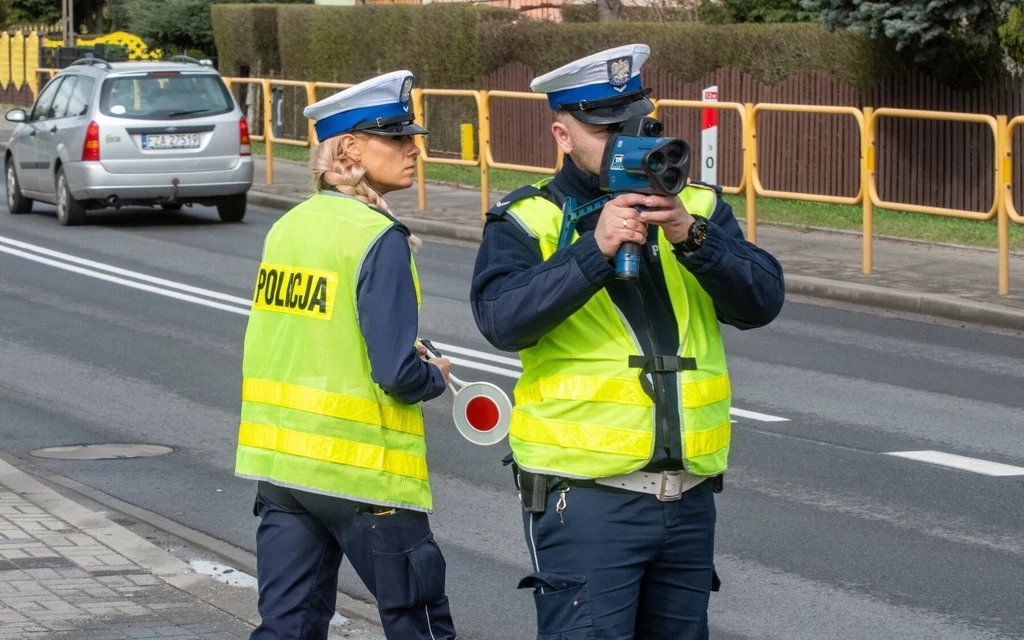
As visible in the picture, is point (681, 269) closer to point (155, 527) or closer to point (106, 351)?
point (155, 527)

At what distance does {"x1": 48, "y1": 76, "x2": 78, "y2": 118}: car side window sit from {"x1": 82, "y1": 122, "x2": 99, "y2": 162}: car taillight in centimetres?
109

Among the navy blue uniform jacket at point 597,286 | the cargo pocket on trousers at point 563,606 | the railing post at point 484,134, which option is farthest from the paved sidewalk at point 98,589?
the railing post at point 484,134

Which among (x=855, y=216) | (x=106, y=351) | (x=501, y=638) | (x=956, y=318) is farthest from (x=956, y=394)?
(x=855, y=216)

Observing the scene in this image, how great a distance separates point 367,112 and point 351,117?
0.04 metres

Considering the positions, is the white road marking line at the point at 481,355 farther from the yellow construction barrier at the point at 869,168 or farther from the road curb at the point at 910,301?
the road curb at the point at 910,301

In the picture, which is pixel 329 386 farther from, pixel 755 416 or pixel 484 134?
pixel 484 134

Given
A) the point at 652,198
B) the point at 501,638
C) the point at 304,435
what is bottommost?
the point at 501,638

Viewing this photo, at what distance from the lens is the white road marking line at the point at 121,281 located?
12.7 metres

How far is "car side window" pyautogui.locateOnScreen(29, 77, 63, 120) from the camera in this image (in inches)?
728

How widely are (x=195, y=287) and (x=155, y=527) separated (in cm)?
704

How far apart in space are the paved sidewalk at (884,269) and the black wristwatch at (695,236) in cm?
806

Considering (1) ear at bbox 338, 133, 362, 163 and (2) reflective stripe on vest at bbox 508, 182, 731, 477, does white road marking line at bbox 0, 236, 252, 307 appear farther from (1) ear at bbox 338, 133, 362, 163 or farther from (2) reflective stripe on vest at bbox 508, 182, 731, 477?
(2) reflective stripe on vest at bbox 508, 182, 731, 477

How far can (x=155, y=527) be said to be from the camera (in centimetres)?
680

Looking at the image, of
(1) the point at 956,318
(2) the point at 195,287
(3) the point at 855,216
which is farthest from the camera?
(3) the point at 855,216
